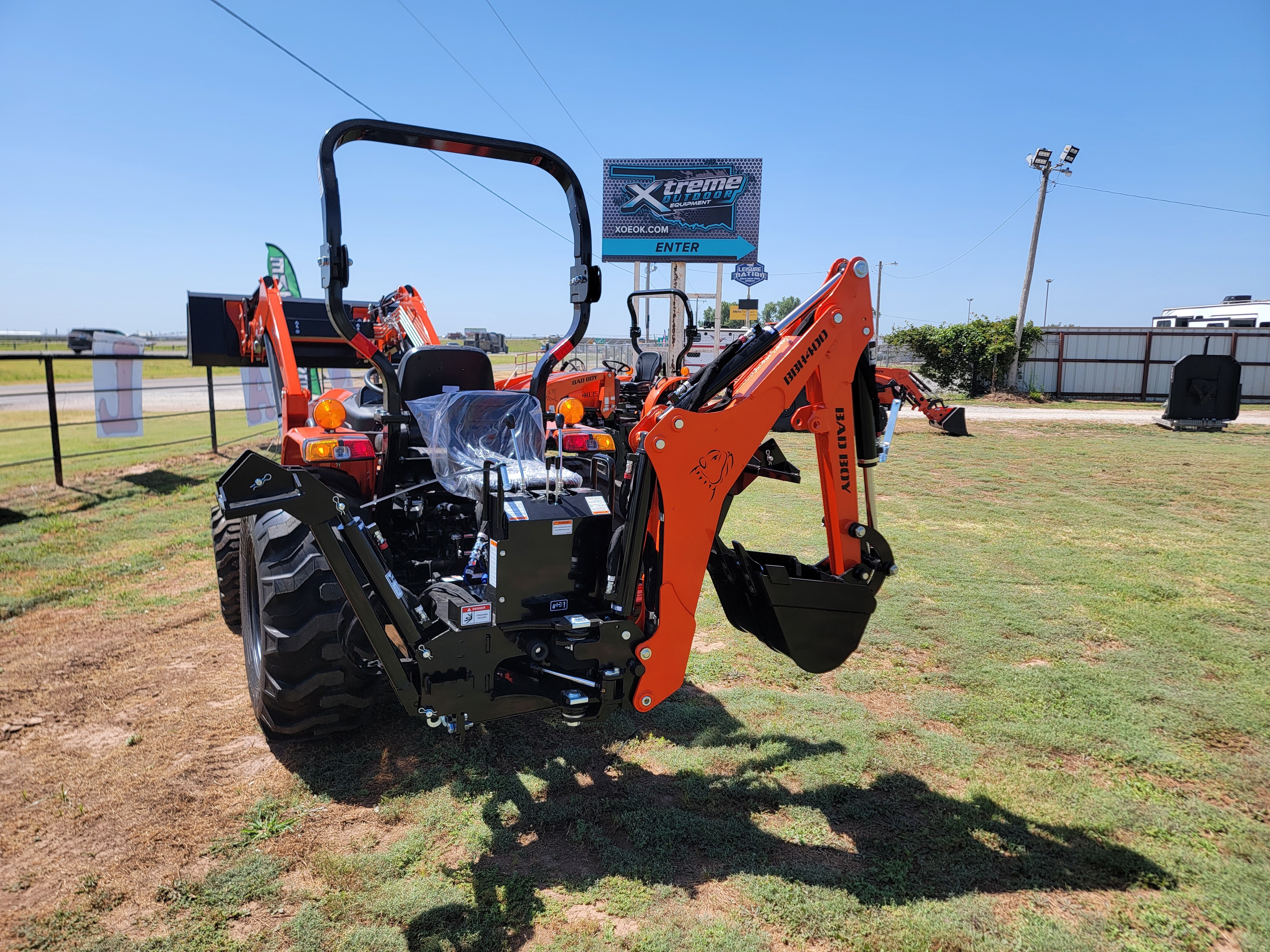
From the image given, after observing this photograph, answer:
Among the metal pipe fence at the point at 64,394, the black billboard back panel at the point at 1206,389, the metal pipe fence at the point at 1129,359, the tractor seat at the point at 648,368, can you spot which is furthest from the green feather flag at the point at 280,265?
the metal pipe fence at the point at 1129,359

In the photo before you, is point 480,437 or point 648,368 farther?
point 648,368

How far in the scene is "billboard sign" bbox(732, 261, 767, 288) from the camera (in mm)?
30938

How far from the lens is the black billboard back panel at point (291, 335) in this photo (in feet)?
19.6

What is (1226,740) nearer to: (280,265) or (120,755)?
(120,755)

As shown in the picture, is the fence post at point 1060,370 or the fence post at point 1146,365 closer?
the fence post at point 1146,365

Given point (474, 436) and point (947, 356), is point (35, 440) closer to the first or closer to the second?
point (474, 436)

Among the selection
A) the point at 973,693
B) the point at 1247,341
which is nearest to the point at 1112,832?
the point at 973,693

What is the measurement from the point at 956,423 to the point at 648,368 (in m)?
6.83

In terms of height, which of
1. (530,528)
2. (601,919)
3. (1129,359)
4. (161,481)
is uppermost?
(1129,359)

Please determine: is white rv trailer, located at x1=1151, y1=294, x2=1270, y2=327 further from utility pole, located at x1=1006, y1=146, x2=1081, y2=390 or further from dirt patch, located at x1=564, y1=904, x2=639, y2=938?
dirt patch, located at x1=564, y1=904, x2=639, y2=938

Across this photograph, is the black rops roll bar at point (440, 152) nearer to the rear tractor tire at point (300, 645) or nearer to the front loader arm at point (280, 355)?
the rear tractor tire at point (300, 645)

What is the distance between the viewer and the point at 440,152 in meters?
3.43

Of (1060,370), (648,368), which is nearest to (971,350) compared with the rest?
(1060,370)

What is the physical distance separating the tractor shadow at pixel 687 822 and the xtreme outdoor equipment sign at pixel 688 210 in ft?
64.5
